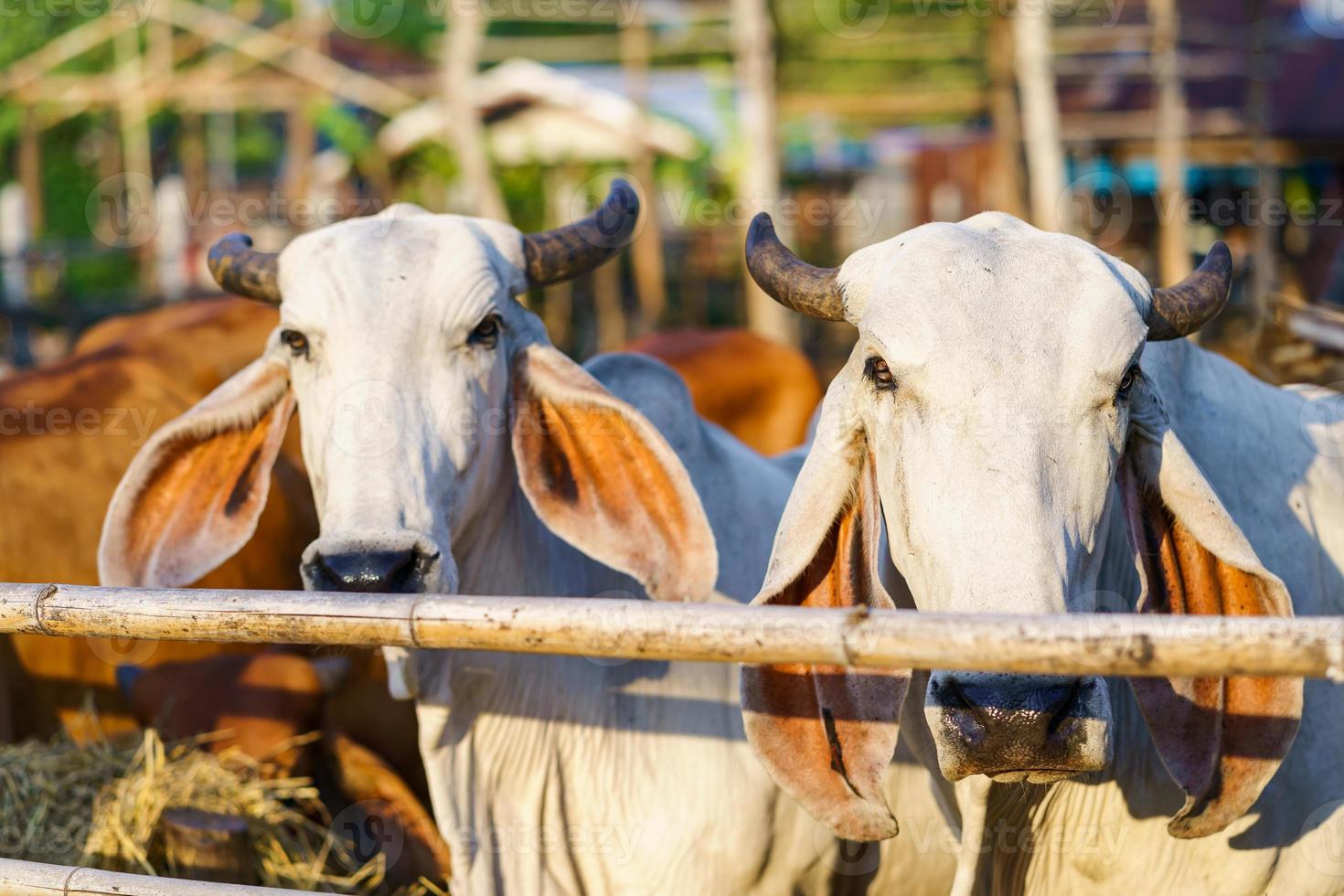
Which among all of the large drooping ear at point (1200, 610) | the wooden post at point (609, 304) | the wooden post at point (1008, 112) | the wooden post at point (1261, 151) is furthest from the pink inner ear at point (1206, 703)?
the wooden post at point (609, 304)

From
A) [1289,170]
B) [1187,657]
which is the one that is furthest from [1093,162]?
[1187,657]

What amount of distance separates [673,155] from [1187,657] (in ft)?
48.9

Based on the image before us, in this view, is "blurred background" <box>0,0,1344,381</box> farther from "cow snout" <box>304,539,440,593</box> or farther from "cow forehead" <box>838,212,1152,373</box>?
"cow snout" <box>304,539,440,593</box>

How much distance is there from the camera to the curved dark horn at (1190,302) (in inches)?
102

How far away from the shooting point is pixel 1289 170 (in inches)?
663

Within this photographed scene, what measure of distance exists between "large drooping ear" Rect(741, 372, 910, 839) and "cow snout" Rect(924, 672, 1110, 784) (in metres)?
0.45

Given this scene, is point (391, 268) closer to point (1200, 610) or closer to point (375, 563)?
point (375, 563)

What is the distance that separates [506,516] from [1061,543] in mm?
1542

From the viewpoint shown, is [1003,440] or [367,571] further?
[367,571]

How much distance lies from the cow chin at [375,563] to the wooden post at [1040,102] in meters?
7.82

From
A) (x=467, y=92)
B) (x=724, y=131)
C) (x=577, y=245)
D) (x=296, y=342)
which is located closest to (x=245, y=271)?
(x=296, y=342)

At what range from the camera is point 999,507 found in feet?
7.37

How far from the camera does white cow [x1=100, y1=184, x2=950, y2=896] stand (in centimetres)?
307

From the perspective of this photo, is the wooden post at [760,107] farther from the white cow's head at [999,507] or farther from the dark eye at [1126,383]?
the dark eye at [1126,383]
